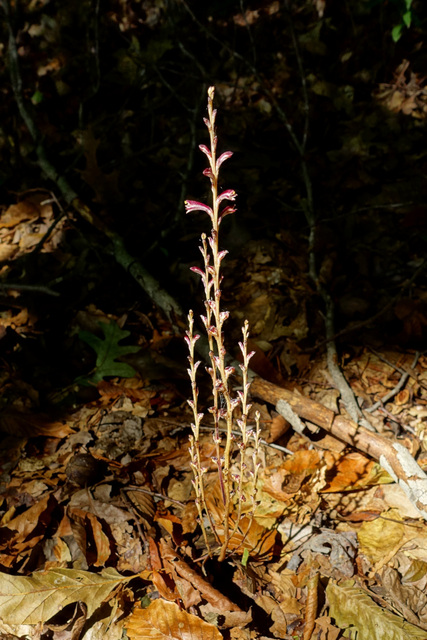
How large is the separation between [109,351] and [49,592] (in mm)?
1394

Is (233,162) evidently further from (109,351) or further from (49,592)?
(49,592)

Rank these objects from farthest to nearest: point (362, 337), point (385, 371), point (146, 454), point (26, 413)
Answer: point (362, 337), point (385, 371), point (26, 413), point (146, 454)

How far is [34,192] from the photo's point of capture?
4102 millimetres

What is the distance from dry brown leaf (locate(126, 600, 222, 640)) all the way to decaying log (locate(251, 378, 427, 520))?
0.95m

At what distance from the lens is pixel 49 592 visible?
1.53m

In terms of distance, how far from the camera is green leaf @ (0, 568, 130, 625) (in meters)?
1.47

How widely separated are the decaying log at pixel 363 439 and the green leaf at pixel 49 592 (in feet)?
3.51

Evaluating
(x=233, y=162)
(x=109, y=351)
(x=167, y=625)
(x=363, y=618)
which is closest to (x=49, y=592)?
(x=167, y=625)

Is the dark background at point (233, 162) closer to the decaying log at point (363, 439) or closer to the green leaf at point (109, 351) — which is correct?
the green leaf at point (109, 351)

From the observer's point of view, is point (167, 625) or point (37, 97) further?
point (37, 97)

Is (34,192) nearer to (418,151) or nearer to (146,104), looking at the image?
(146,104)

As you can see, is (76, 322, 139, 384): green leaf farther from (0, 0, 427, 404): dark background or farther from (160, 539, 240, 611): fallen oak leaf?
(160, 539, 240, 611): fallen oak leaf

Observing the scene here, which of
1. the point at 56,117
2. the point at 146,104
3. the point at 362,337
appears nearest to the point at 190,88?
the point at 146,104

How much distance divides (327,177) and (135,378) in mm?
2492
